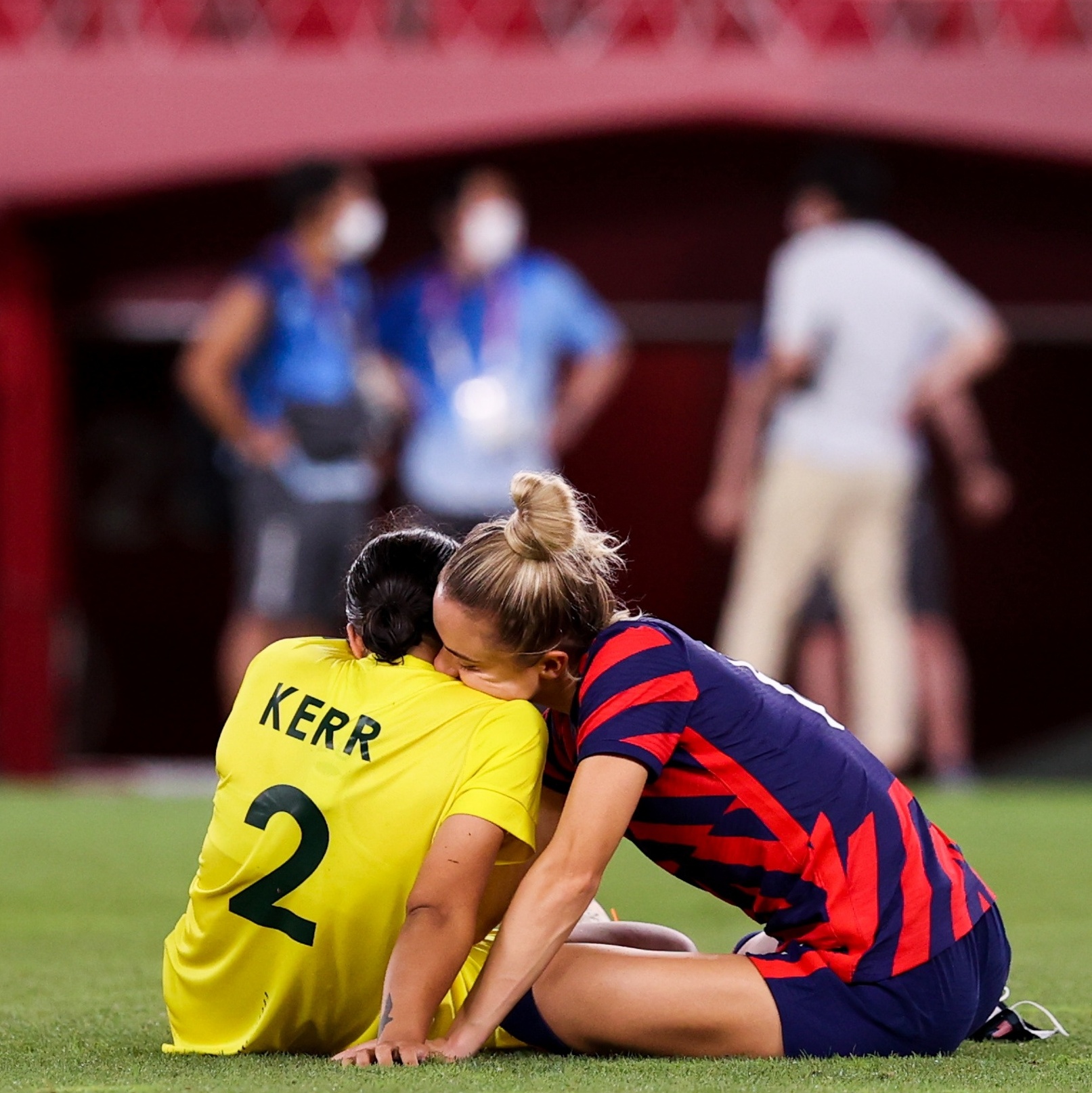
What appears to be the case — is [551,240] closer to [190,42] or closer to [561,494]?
[190,42]

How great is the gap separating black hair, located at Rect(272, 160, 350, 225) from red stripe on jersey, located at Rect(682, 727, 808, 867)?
5.15m

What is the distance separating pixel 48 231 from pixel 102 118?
61 centimetres

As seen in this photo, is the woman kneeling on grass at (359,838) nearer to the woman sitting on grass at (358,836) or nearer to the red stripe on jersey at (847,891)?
the woman sitting on grass at (358,836)

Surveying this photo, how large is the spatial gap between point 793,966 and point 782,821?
221 mm

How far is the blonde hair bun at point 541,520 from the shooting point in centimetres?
282

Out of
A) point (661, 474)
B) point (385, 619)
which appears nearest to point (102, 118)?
point (661, 474)

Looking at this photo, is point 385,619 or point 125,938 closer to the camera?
point 385,619

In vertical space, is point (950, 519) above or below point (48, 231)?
below

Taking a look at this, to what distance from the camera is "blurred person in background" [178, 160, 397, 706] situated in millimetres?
7508

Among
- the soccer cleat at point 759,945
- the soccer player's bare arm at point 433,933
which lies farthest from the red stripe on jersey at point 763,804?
the soccer player's bare arm at point 433,933

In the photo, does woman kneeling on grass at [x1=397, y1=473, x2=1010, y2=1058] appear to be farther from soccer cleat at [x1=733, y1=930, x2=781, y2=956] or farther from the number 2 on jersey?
the number 2 on jersey

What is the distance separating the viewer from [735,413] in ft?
26.8

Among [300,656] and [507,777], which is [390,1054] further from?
[300,656]

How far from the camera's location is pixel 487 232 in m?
8.30
